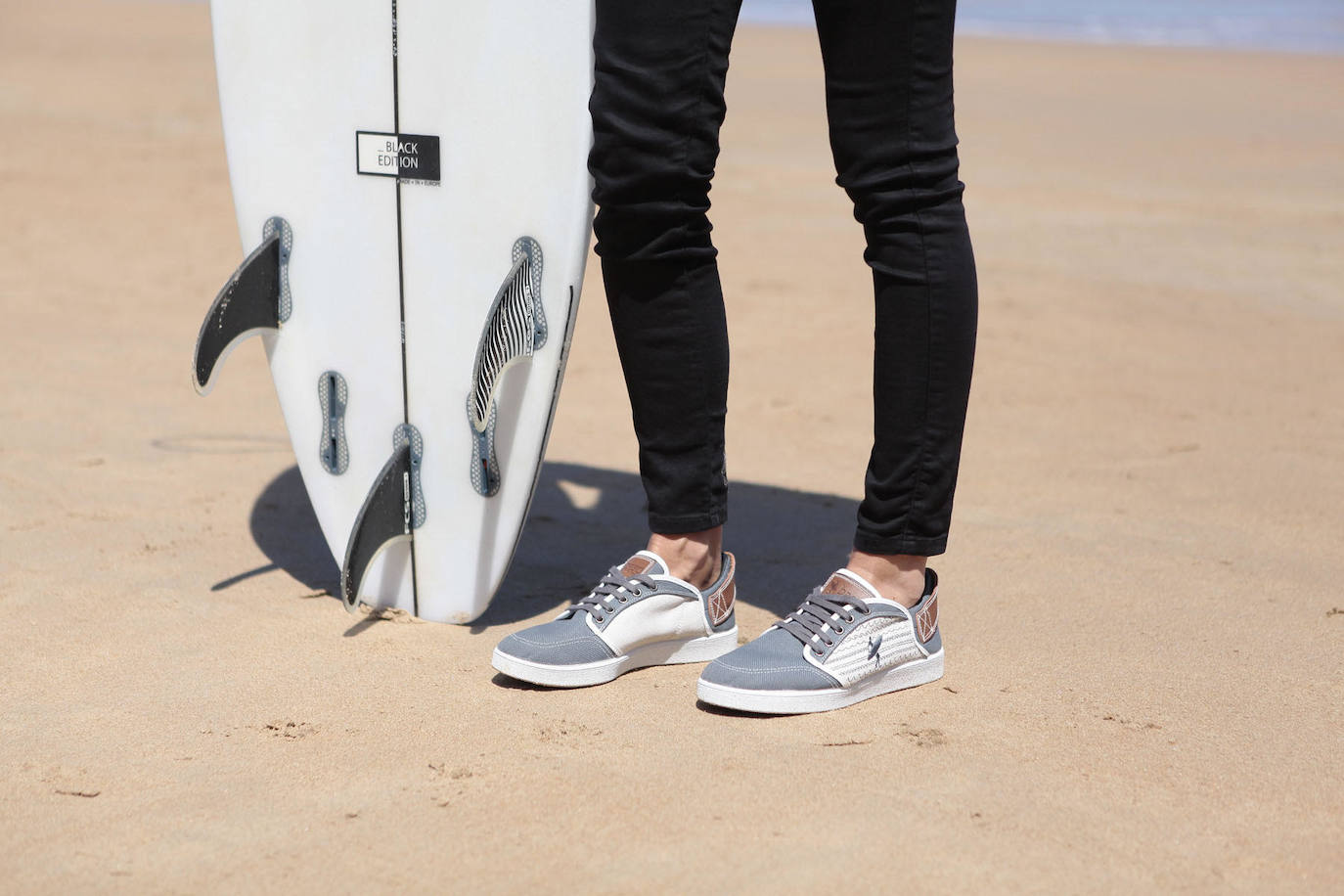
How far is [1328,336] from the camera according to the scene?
157 inches

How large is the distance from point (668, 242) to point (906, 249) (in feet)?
0.93

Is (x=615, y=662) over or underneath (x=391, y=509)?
underneath

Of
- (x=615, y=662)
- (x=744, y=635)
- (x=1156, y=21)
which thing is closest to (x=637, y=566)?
(x=615, y=662)

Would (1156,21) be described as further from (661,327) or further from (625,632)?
(625,632)

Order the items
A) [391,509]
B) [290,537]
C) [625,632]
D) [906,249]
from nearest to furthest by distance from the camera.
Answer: [906,249] < [625,632] < [391,509] < [290,537]

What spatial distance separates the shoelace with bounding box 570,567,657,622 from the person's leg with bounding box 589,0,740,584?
0.18ft

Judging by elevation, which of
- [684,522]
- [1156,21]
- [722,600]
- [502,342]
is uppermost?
[1156,21]

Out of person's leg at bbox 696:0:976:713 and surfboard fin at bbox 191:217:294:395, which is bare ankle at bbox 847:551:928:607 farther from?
surfboard fin at bbox 191:217:294:395

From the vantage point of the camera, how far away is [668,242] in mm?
1594

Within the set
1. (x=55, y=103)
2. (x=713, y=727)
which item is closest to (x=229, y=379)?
(x=713, y=727)

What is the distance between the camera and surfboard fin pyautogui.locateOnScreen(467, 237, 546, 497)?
1738 millimetres

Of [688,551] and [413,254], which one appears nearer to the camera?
[688,551]

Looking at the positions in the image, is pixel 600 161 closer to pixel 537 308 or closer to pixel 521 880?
pixel 537 308

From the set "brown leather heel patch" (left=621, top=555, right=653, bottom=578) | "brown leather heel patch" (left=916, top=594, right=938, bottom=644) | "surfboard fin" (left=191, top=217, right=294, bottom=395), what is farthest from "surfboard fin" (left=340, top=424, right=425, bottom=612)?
"brown leather heel patch" (left=916, top=594, right=938, bottom=644)
